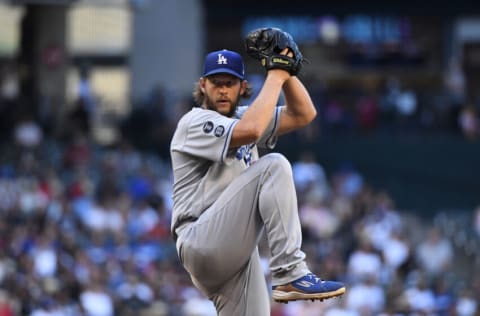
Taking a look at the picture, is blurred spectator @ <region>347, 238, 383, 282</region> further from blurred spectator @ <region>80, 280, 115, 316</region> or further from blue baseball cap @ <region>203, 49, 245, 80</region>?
blue baseball cap @ <region>203, 49, 245, 80</region>

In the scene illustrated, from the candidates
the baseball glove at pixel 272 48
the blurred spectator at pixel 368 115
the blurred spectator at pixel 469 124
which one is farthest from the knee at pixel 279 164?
the blurred spectator at pixel 368 115

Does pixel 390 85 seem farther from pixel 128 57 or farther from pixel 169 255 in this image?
pixel 169 255

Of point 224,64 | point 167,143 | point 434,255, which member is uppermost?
point 224,64

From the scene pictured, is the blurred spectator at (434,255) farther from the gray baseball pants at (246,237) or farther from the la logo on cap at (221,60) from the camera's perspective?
the la logo on cap at (221,60)

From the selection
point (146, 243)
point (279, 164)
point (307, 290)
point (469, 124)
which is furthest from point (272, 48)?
point (469, 124)

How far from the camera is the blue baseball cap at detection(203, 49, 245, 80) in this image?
560cm

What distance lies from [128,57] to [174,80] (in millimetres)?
999

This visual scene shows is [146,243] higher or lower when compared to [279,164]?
lower

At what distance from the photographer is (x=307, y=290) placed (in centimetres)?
548

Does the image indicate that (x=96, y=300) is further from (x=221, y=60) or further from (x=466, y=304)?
(x=221, y=60)

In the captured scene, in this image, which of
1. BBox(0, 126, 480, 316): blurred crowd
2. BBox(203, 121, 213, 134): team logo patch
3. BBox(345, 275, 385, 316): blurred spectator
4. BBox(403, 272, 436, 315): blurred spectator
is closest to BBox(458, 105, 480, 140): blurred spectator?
BBox(0, 126, 480, 316): blurred crowd

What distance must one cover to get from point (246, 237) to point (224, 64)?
80 cm

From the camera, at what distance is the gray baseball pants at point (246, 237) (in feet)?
17.9

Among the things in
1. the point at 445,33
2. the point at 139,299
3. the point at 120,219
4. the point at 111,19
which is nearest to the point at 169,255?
the point at 120,219
